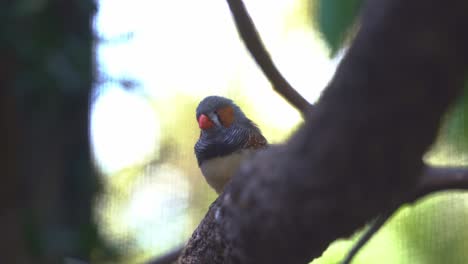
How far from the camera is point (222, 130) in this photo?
1904 millimetres

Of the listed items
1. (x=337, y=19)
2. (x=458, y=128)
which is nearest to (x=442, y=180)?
(x=458, y=128)

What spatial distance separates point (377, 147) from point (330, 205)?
11 centimetres

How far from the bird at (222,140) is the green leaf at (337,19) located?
0.55m

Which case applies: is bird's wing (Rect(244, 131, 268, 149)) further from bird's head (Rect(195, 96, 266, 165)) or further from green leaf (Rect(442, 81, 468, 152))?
green leaf (Rect(442, 81, 468, 152))

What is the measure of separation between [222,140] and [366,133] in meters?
1.21

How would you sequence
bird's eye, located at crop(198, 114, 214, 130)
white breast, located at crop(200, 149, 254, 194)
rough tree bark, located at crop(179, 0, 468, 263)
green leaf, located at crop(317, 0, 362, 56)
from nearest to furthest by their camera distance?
1. rough tree bark, located at crop(179, 0, 468, 263)
2. green leaf, located at crop(317, 0, 362, 56)
3. white breast, located at crop(200, 149, 254, 194)
4. bird's eye, located at crop(198, 114, 214, 130)

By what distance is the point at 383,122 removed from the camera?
2.12ft

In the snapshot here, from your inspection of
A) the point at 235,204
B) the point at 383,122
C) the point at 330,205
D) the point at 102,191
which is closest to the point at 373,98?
the point at 383,122

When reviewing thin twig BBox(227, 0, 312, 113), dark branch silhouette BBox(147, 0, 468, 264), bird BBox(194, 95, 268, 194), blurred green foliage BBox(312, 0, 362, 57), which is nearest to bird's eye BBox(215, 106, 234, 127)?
bird BBox(194, 95, 268, 194)

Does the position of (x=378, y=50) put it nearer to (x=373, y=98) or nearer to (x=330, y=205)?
(x=373, y=98)

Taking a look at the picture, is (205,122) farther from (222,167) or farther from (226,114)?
(222,167)

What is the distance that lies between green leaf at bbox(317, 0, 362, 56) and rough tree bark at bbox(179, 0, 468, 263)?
1.64 ft

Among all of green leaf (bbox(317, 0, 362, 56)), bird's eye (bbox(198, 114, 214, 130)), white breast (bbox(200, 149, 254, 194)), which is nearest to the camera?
green leaf (bbox(317, 0, 362, 56))

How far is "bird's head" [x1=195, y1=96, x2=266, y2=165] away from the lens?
1.84 m
